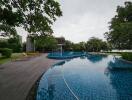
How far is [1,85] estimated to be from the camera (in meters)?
10.6

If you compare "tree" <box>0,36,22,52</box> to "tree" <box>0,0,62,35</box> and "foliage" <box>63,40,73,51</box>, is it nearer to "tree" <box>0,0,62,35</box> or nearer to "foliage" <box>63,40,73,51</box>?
"foliage" <box>63,40,73,51</box>

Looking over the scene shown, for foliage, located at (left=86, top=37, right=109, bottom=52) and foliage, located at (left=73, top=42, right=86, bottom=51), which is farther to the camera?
foliage, located at (left=86, top=37, right=109, bottom=52)

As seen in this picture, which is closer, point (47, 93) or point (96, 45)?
point (47, 93)

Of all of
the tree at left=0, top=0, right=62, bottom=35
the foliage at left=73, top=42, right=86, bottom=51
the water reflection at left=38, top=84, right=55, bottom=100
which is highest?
the tree at left=0, top=0, right=62, bottom=35

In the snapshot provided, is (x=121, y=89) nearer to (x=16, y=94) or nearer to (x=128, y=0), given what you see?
(x=16, y=94)

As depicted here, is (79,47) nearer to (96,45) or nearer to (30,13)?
(96,45)

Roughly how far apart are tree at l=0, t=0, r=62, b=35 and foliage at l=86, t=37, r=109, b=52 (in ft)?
152

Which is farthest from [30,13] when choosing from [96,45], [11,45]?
[96,45]

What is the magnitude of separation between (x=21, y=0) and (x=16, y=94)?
17.0 ft

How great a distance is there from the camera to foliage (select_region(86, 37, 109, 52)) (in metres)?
57.6

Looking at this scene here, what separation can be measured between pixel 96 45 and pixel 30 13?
47095mm

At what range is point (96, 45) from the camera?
189 ft

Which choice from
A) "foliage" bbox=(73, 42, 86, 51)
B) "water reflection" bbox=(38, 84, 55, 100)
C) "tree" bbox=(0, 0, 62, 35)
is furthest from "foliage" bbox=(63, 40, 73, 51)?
"water reflection" bbox=(38, 84, 55, 100)

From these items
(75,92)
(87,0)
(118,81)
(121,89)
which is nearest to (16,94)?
(75,92)
